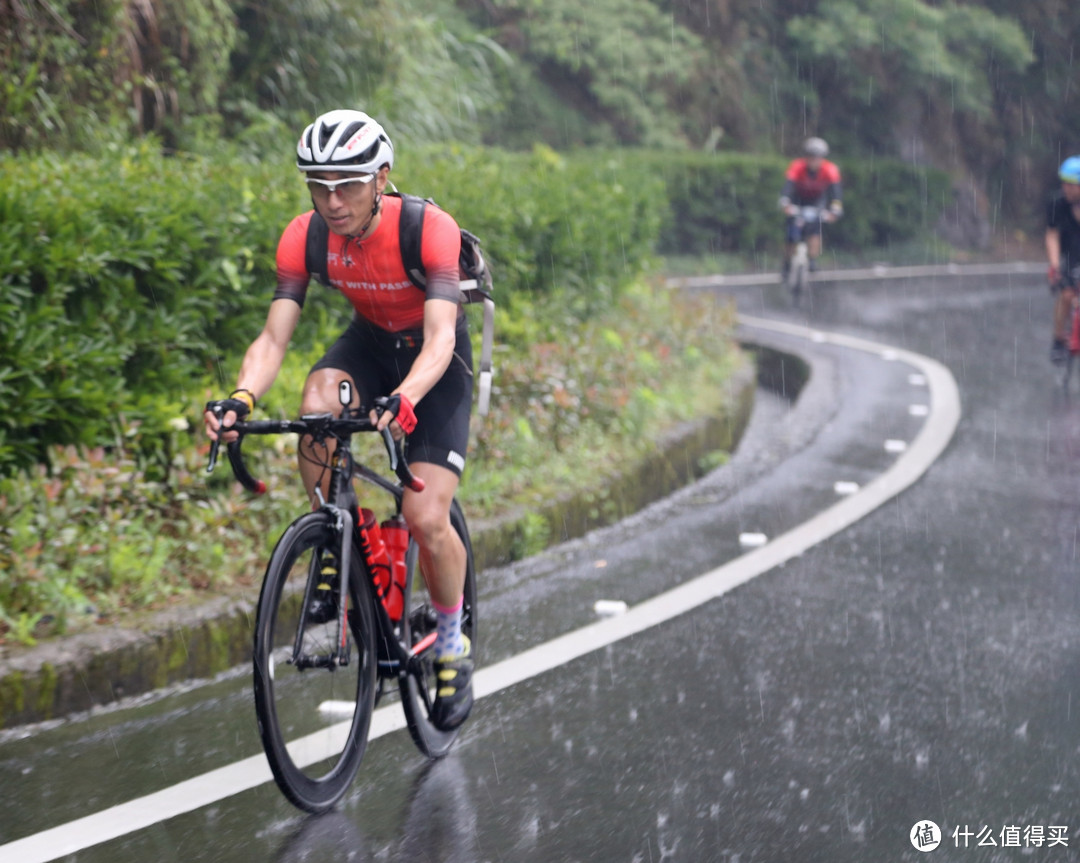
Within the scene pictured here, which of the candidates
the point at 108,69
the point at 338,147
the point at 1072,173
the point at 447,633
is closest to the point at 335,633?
the point at 447,633

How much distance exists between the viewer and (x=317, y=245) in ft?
14.5

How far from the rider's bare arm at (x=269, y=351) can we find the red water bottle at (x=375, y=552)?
51 cm

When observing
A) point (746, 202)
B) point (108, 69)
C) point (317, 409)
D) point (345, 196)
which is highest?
point (108, 69)

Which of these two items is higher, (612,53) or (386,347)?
(612,53)

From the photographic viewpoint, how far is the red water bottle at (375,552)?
4197 millimetres

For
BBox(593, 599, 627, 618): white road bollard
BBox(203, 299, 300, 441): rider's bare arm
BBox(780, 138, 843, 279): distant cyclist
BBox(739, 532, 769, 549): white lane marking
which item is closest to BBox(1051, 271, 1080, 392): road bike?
BBox(739, 532, 769, 549): white lane marking

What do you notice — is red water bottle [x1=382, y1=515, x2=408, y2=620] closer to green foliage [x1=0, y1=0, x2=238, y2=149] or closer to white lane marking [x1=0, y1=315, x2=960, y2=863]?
white lane marking [x1=0, y1=315, x2=960, y2=863]

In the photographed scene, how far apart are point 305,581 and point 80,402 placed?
225 centimetres

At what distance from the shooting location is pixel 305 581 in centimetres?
403

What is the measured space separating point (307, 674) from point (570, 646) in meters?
1.38

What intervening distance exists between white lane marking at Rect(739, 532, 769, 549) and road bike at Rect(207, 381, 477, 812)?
2.90 m

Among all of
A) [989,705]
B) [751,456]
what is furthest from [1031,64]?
[989,705]

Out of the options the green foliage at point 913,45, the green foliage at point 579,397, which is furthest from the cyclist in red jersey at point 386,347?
the green foliage at point 913,45

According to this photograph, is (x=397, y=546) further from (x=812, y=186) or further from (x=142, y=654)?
(x=812, y=186)
